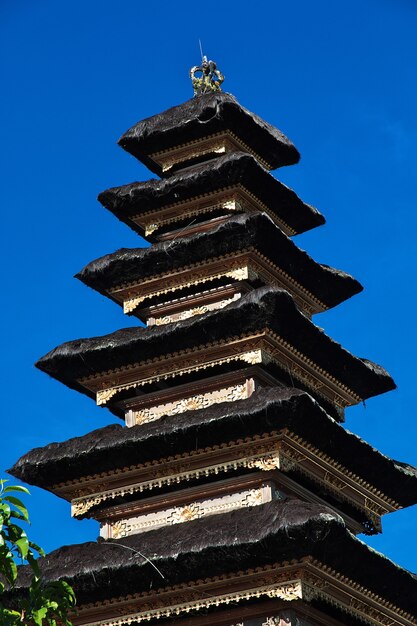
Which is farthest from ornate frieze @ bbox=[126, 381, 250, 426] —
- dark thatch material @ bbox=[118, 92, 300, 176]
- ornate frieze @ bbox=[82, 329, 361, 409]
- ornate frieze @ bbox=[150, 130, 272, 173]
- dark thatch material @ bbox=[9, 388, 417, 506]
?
dark thatch material @ bbox=[118, 92, 300, 176]

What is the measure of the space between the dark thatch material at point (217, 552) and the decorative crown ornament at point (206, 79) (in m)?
15.2

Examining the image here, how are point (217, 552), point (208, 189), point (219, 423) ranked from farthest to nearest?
point (208, 189) → point (219, 423) → point (217, 552)

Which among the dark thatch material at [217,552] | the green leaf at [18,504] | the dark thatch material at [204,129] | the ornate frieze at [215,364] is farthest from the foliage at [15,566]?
the dark thatch material at [204,129]

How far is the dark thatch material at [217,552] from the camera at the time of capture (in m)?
20.7

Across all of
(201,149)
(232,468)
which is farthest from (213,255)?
(232,468)

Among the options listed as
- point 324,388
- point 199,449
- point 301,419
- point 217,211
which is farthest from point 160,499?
point 217,211

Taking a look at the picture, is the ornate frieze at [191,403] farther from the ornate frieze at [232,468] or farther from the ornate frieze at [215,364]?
the ornate frieze at [232,468]

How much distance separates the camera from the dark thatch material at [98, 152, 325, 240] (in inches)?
1158

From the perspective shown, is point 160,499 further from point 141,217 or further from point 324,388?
point 141,217

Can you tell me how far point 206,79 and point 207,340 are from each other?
10849mm

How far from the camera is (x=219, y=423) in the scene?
77.6 feet

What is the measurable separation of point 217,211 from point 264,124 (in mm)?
3625

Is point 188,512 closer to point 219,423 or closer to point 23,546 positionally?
point 219,423

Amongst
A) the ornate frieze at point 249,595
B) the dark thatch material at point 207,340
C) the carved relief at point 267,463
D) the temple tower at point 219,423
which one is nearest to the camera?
the ornate frieze at point 249,595
